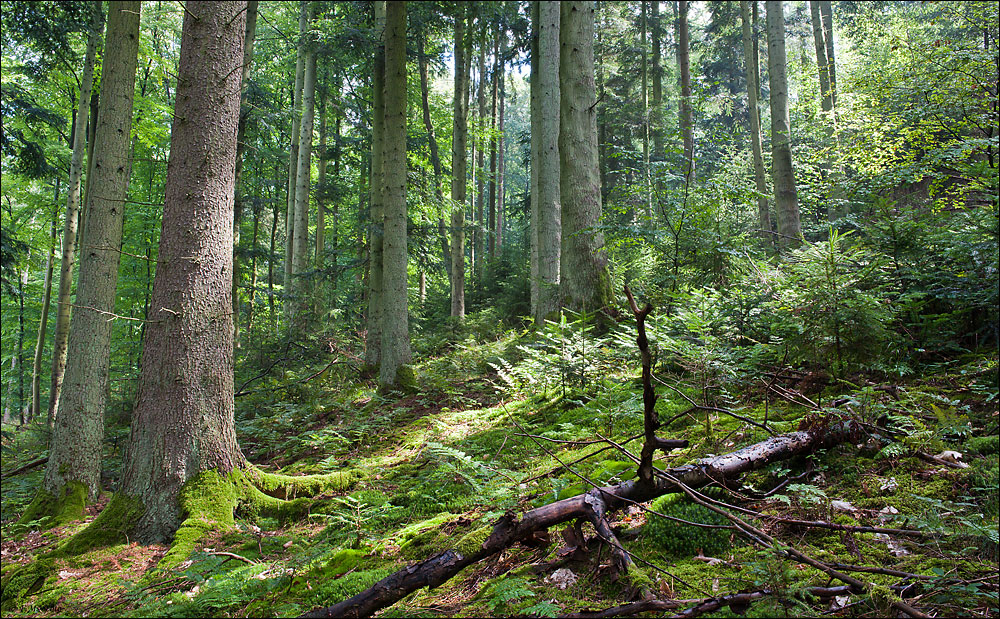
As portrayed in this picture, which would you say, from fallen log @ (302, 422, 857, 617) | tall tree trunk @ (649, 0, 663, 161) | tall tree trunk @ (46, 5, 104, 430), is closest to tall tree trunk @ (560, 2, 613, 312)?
fallen log @ (302, 422, 857, 617)

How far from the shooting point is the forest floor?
2.07m

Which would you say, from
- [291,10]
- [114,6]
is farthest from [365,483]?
[291,10]

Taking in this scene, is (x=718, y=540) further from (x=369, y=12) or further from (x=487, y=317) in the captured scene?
(x=369, y=12)

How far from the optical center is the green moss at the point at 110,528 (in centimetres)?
413

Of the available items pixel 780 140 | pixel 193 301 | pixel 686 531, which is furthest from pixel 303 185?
pixel 686 531

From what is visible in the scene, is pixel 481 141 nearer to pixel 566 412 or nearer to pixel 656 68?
pixel 656 68

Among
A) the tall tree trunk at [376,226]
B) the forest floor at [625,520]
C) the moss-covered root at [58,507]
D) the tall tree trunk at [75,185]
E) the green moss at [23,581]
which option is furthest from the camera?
the tall tree trunk at [75,185]

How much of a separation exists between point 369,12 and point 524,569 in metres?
14.1

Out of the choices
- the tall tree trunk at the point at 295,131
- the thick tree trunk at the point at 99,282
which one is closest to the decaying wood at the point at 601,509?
the thick tree trunk at the point at 99,282

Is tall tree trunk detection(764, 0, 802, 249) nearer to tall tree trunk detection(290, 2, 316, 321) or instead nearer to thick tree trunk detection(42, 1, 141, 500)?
thick tree trunk detection(42, 1, 141, 500)

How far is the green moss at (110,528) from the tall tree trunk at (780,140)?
10.2 m

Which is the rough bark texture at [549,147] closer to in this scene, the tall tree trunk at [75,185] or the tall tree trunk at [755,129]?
the tall tree trunk at [755,129]

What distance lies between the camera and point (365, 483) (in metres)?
4.94

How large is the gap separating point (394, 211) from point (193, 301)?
4.63 meters
